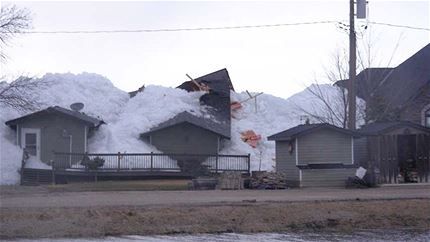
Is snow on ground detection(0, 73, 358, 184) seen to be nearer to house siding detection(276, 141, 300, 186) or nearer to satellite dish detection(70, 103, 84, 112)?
satellite dish detection(70, 103, 84, 112)

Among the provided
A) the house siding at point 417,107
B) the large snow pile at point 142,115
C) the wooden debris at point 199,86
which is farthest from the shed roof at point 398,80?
the large snow pile at point 142,115

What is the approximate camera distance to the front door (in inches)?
1612

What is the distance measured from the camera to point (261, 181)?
30.0m

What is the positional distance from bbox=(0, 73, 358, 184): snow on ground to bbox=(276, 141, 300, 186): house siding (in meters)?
9.95

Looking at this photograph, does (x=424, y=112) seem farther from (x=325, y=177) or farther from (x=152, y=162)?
(x=152, y=162)

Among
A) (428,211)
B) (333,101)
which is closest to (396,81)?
(333,101)

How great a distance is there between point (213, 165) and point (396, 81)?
14979 mm

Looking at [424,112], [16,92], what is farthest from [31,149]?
[424,112]

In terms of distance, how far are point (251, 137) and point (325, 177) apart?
18.3 metres

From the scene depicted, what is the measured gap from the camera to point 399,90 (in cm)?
4428

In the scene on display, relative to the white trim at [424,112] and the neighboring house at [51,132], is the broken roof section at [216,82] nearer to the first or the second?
the neighboring house at [51,132]

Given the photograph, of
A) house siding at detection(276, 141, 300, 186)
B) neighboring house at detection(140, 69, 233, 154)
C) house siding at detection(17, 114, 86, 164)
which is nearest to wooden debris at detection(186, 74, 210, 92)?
neighboring house at detection(140, 69, 233, 154)

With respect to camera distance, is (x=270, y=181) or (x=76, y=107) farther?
(x=76, y=107)

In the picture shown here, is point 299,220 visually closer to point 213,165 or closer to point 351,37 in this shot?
point 351,37
